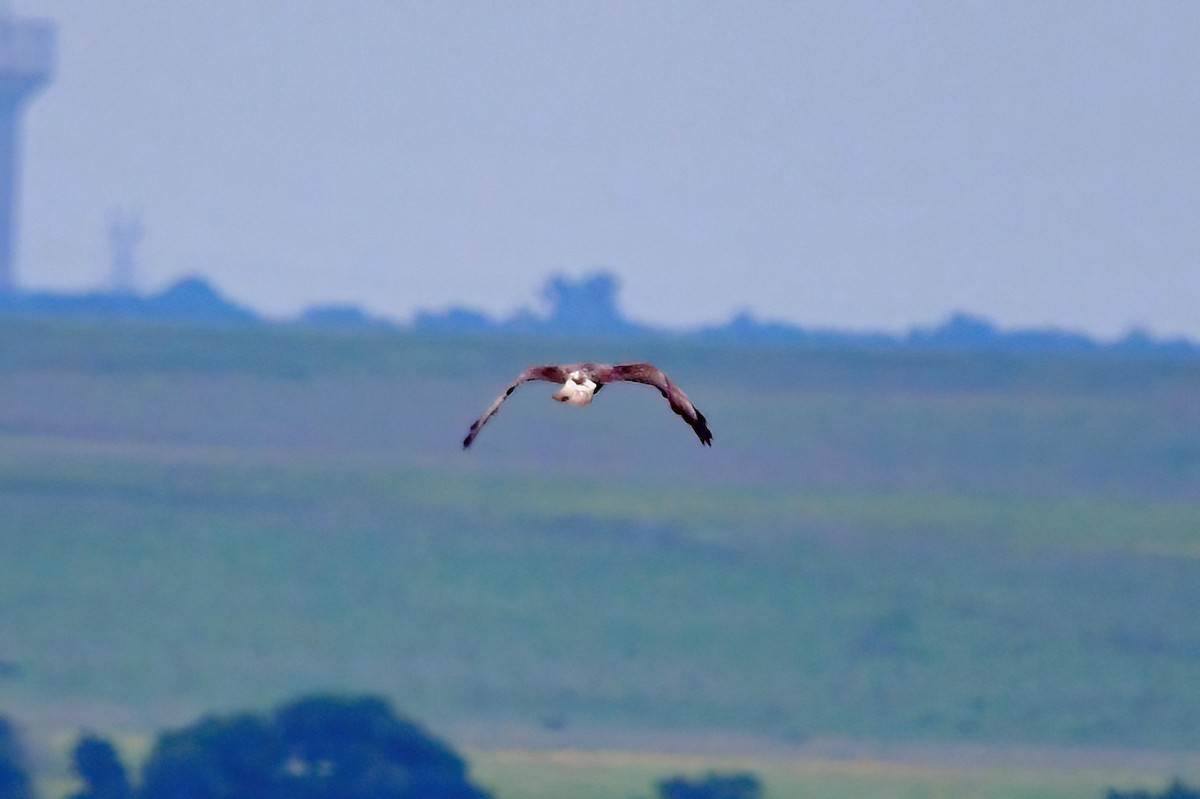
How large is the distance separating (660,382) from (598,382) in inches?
29.3

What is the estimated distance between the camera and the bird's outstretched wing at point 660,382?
33500mm

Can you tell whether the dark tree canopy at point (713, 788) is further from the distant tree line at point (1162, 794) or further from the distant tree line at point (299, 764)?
the distant tree line at point (1162, 794)

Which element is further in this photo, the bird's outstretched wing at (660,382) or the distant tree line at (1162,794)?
the distant tree line at (1162,794)

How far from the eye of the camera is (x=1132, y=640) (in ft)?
617

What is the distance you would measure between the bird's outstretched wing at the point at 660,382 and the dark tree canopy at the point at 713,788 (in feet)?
388

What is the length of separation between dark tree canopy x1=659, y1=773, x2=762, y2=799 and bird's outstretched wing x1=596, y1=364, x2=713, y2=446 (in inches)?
4650

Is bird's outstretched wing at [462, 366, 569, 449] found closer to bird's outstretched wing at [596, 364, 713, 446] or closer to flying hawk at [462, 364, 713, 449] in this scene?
flying hawk at [462, 364, 713, 449]

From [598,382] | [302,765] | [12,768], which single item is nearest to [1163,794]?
[302,765]

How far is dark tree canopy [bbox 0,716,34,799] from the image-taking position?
15738cm

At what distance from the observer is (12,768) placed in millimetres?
Answer: 160750

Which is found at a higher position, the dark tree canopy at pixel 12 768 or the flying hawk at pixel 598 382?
the flying hawk at pixel 598 382

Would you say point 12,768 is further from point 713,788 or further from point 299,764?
point 713,788

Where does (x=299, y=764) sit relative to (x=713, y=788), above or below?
above

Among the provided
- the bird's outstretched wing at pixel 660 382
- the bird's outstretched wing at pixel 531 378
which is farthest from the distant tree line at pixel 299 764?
the bird's outstretched wing at pixel 660 382
